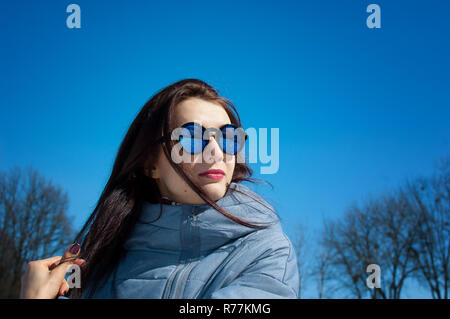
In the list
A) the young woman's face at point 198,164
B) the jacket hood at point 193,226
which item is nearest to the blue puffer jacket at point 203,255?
the jacket hood at point 193,226

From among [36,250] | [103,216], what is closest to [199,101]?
[103,216]

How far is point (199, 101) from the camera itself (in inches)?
99.6

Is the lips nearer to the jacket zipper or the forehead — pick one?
the forehead

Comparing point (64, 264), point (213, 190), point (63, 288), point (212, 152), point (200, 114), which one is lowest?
point (63, 288)

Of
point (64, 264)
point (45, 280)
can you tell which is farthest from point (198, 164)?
point (45, 280)

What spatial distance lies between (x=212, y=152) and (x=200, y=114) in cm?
26

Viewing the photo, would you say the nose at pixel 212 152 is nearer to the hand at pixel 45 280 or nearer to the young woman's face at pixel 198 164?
the young woman's face at pixel 198 164

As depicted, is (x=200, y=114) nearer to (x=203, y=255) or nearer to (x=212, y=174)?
(x=212, y=174)

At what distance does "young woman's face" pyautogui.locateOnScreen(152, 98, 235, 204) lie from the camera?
2334 millimetres

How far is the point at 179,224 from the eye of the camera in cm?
218

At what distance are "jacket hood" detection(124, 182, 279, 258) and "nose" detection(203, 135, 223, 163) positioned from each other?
0.24m

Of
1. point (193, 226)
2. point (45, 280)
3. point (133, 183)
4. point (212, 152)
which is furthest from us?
point (133, 183)
